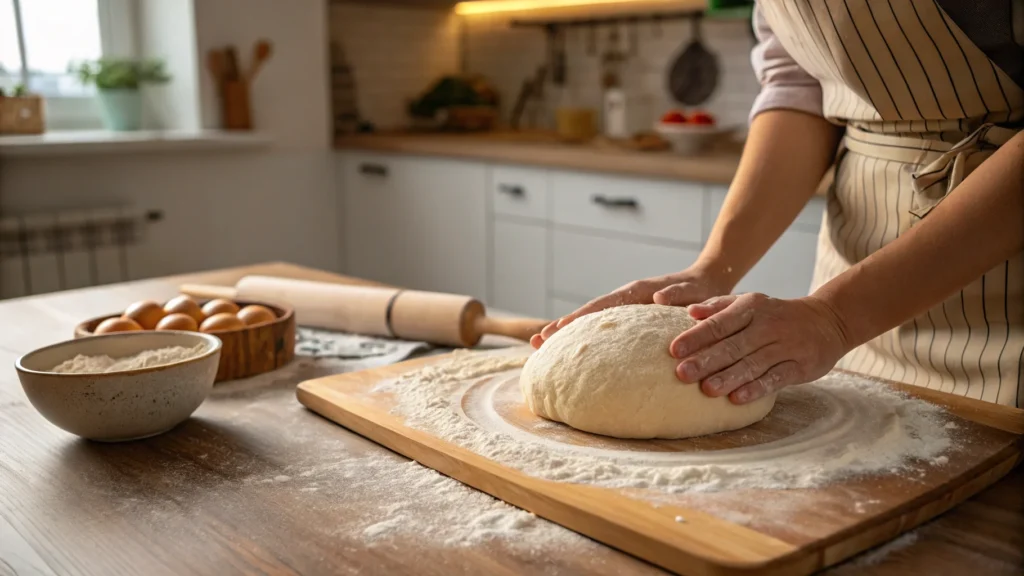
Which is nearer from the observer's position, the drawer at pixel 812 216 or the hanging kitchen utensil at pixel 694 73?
the drawer at pixel 812 216

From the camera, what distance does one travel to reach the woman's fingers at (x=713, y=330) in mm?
844

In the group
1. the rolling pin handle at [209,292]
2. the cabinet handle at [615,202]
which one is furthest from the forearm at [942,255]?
the cabinet handle at [615,202]

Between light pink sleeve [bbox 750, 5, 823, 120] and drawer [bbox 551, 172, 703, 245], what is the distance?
42.3 inches

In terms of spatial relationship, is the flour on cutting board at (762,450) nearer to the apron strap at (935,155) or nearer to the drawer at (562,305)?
the apron strap at (935,155)

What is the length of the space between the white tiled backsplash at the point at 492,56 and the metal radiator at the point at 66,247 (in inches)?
46.5

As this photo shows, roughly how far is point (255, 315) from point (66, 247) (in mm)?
2044

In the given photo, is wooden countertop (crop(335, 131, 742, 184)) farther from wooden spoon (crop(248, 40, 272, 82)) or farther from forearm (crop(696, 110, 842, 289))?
forearm (crop(696, 110, 842, 289))

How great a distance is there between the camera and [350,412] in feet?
3.01

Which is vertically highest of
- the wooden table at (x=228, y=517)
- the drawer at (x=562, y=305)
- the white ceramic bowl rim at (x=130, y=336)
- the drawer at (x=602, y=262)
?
the white ceramic bowl rim at (x=130, y=336)

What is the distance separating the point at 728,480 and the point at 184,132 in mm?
2866

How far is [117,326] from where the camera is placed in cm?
108

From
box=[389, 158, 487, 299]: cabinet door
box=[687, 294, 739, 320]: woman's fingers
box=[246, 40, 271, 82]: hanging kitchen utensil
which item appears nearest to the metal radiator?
box=[246, 40, 271, 82]: hanging kitchen utensil

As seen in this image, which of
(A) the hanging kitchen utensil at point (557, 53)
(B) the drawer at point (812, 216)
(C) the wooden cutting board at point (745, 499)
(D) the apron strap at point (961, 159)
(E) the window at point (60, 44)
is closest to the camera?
(C) the wooden cutting board at point (745, 499)

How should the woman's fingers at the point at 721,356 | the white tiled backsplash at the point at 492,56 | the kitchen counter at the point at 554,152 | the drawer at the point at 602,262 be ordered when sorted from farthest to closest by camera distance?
the white tiled backsplash at the point at 492,56
the drawer at the point at 602,262
the kitchen counter at the point at 554,152
the woman's fingers at the point at 721,356
